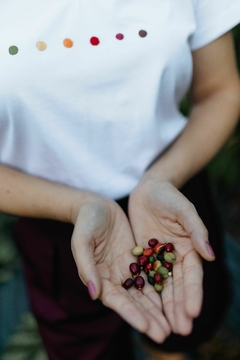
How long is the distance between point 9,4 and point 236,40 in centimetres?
116

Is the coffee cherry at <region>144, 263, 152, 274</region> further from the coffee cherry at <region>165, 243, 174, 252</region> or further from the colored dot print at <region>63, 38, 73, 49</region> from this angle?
the colored dot print at <region>63, 38, 73, 49</region>

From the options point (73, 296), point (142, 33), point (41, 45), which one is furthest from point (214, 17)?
point (73, 296)

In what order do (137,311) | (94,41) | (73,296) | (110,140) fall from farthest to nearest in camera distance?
1. (73,296)
2. (110,140)
3. (94,41)
4. (137,311)

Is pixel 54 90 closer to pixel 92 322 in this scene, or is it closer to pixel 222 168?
pixel 92 322

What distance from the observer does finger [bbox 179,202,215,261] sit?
0.77 m

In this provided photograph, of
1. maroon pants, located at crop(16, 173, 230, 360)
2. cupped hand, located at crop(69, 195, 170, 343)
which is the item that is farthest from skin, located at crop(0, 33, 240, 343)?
maroon pants, located at crop(16, 173, 230, 360)

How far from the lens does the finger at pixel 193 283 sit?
0.72 metres

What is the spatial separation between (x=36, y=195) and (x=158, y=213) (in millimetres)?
292

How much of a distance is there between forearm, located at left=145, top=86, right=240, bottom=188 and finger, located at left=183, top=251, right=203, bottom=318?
287 mm

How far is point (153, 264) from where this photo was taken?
0.93 meters

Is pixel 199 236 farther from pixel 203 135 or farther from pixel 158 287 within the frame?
pixel 203 135

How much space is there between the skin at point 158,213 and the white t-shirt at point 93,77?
7 centimetres

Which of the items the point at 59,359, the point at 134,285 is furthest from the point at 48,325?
the point at 134,285

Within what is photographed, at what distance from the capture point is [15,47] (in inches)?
31.2
